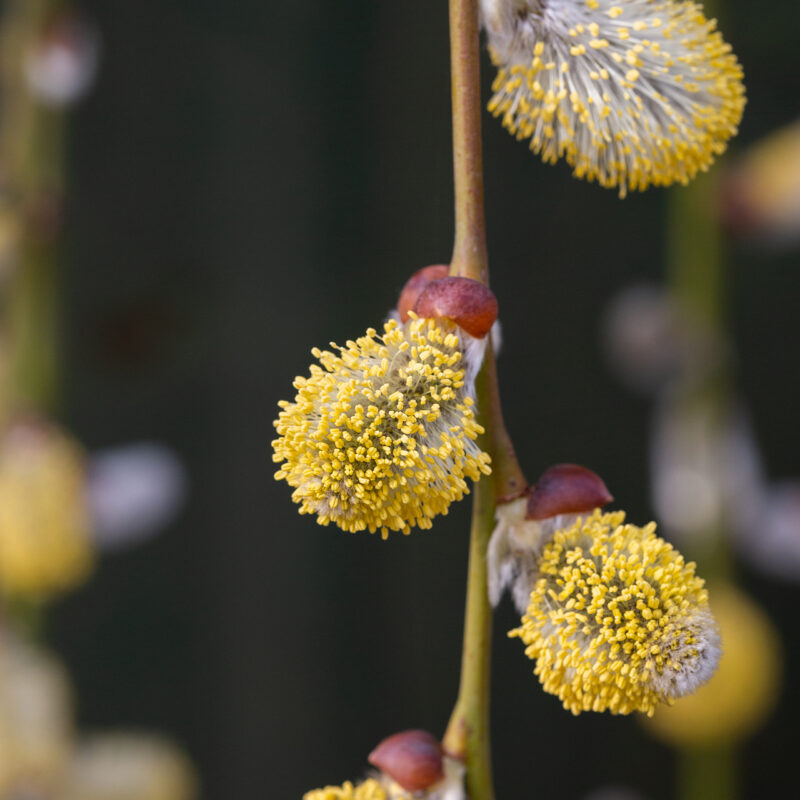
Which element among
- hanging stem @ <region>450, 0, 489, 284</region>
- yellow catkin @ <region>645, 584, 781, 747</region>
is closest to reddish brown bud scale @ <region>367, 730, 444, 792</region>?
hanging stem @ <region>450, 0, 489, 284</region>

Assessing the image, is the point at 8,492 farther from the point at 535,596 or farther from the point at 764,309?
the point at 764,309

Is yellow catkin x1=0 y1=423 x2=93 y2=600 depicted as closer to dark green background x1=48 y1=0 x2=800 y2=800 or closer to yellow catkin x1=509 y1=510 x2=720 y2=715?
dark green background x1=48 y1=0 x2=800 y2=800

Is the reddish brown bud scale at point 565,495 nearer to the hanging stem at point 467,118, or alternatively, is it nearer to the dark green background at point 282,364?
the hanging stem at point 467,118

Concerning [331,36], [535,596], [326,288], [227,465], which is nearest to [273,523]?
[227,465]

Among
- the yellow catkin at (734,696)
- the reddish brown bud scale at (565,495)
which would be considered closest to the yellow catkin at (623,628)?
the reddish brown bud scale at (565,495)

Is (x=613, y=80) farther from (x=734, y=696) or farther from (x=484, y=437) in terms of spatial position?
(x=734, y=696)

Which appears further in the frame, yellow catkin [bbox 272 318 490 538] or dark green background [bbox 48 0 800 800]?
dark green background [bbox 48 0 800 800]
